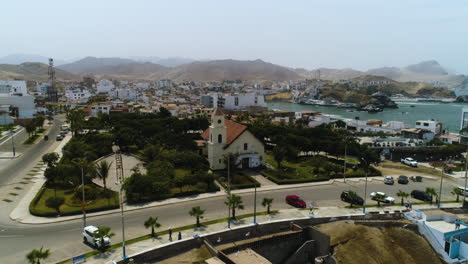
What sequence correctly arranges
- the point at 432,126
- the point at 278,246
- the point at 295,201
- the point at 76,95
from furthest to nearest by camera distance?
the point at 76,95, the point at 432,126, the point at 295,201, the point at 278,246

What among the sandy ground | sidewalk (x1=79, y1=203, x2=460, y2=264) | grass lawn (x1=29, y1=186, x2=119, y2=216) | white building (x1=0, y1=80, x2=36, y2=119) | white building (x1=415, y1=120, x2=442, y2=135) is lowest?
the sandy ground

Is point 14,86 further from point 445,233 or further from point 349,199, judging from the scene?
point 445,233

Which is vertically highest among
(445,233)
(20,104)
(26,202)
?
(20,104)

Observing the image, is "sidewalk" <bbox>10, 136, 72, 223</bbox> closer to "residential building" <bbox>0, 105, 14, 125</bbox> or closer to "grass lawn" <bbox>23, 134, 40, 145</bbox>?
"grass lawn" <bbox>23, 134, 40, 145</bbox>

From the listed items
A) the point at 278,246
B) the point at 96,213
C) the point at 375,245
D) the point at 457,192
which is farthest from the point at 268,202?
the point at 457,192

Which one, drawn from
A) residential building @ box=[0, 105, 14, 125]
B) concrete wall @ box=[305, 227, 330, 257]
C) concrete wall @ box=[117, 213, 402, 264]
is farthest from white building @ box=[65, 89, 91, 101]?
concrete wall @ box=[305, 227, 330, 257]

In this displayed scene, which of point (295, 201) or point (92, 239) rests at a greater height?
point (92, 239)

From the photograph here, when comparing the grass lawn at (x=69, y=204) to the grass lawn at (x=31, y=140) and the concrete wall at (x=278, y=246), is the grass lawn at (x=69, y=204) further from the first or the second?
the grass lawn at (x=31, y=140)

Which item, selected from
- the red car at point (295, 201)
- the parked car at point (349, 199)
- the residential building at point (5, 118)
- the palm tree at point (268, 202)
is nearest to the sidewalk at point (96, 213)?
the red car at point (295, 201)
